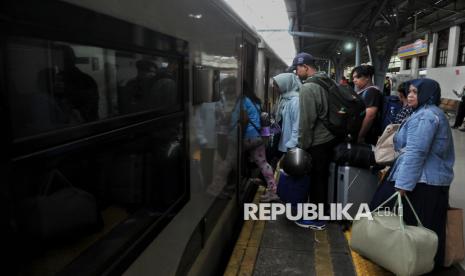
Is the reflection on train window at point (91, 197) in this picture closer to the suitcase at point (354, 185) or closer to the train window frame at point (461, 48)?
the suitcase at point (354, 185)

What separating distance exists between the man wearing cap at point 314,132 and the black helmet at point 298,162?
0.14 m

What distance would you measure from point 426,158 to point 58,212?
8.25ft

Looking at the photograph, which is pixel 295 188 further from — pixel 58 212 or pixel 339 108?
pixel 58 212

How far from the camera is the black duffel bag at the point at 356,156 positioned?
3641 millimetres

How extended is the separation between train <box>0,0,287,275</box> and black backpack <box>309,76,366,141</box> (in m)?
1.61

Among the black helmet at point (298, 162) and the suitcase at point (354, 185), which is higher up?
the black helmet at point (298, 162)

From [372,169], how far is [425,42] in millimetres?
19240

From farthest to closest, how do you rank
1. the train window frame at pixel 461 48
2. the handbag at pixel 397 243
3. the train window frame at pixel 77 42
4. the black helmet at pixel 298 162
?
1. the train window frame at pixel 461 48
2. the black helmet at pixel 298 162
3. the handbag at pixel 397 243
4. the train window frame at pixel 77 42

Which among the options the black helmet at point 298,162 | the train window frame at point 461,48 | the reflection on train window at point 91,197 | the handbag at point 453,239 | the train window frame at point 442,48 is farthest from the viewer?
the train window frame at point 442,48

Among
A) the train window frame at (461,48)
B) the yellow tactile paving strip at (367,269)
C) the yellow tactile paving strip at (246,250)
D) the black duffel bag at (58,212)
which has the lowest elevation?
the yellow tactile paving strip at (246,250)

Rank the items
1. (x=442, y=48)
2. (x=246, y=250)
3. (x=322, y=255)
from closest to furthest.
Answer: (x=322, y=255) → (x=246, y=250) → (x=442, y=48)

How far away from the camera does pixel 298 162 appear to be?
355 centimetres

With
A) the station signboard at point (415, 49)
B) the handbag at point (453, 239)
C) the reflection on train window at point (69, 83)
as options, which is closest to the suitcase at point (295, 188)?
the handbag at point (453, 239)

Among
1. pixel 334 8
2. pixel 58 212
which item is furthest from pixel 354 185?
pixel 334 8
